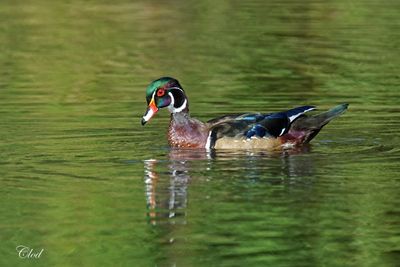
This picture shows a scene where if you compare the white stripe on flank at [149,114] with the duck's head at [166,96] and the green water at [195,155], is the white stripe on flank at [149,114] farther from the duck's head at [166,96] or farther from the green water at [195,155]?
the green water at [195,155]

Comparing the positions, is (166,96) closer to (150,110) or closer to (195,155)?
(150,110)

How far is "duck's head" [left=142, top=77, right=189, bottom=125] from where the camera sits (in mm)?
15102

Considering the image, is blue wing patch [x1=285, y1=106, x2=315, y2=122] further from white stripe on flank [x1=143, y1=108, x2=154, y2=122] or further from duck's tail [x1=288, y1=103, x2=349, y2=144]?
white stripe on flank [x1=143, y1=108, x2=154, y2=122]

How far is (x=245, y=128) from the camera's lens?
1466 centimetres

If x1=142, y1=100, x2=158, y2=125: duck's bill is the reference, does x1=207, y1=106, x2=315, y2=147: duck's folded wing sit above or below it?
below

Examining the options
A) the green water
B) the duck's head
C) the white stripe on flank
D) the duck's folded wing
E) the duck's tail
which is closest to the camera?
the green water

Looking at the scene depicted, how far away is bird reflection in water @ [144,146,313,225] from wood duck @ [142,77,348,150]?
0.16 metres

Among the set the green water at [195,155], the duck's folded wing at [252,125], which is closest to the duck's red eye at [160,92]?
the green water at [195,155]

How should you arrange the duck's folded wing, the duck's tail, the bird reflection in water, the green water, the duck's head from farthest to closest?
the duck's head → the duck's tail → the duck's folded wing → the bird reflection in water → the green water

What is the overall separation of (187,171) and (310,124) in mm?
2055

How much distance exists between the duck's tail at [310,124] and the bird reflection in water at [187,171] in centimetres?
15

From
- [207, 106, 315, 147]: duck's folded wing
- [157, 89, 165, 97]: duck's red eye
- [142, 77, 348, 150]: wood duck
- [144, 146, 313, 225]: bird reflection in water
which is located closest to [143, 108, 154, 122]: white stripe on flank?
[142, 77, 348, 150]: wood duck

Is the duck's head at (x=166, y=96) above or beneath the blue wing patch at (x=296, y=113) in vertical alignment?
above

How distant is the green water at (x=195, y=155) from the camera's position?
34.9 feet
